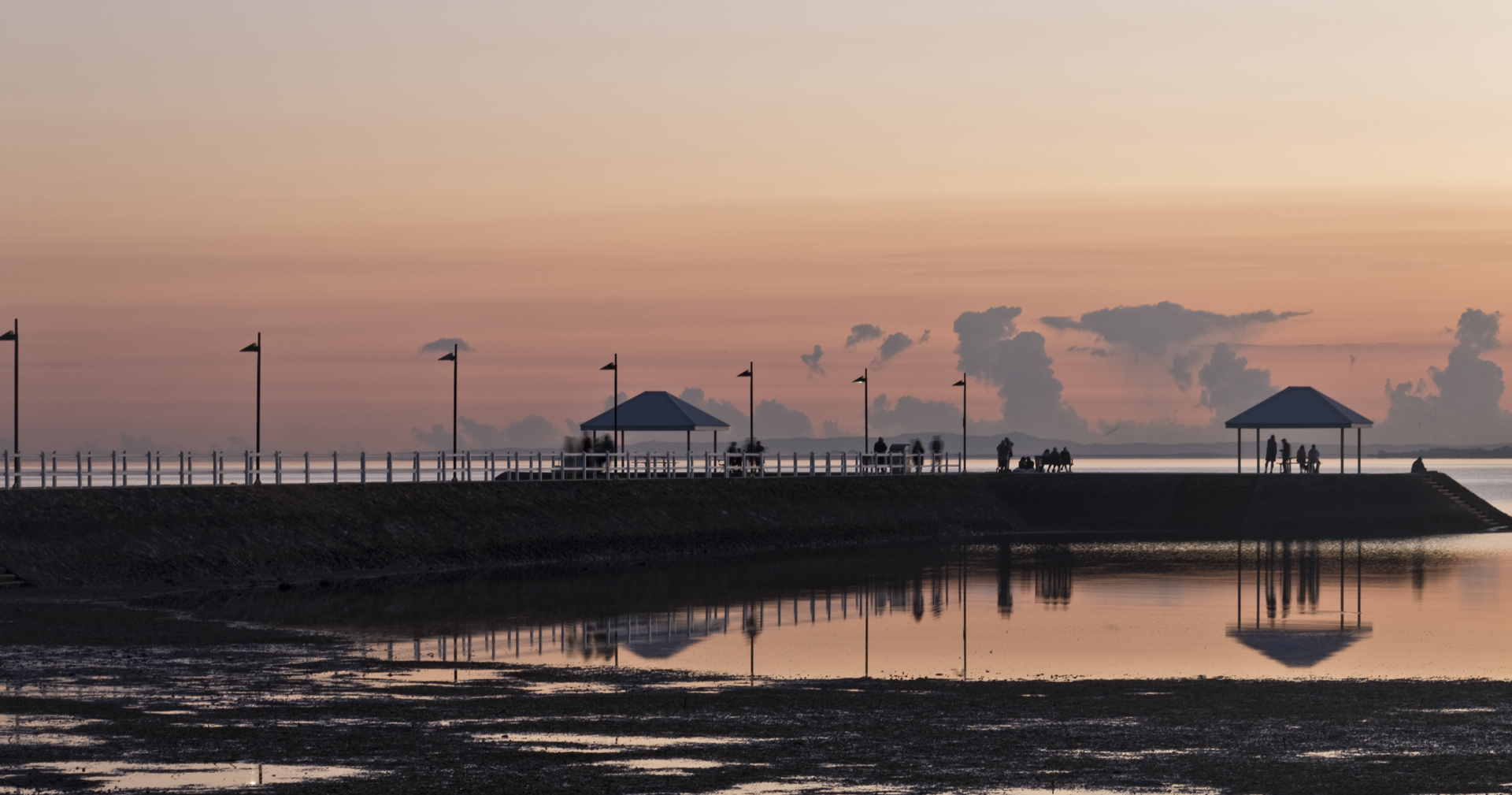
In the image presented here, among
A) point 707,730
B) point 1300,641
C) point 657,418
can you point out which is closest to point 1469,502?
point 657,418

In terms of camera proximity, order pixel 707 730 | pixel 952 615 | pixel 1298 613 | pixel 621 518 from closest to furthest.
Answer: pixel 707 730 < pixel 952 615 < pixel 1298 613 < pixel 621 518

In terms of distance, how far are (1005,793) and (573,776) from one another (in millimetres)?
3344

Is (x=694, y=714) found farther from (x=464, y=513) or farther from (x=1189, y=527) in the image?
(x=1189, y=527)

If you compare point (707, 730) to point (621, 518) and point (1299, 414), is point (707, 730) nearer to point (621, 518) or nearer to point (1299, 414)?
point (621, 518)

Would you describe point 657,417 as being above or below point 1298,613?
above

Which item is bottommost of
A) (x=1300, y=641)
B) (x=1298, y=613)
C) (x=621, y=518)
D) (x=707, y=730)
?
(x=1298, y=613)

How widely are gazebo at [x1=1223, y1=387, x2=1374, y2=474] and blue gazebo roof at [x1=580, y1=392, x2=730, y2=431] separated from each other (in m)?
19.3

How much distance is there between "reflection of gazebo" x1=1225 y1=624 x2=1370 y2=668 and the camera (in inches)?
921

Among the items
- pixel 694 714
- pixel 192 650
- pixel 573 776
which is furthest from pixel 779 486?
pixel 573 776

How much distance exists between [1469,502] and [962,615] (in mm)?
41650

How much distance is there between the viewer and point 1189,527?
204ft

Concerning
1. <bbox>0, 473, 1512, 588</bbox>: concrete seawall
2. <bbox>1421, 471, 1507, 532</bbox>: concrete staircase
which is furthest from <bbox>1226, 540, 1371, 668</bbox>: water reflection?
<bbox>1421, 471, 1507, 532</bbox>: concrete staircase

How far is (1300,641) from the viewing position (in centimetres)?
2566

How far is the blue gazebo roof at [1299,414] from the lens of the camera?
65312 mm
